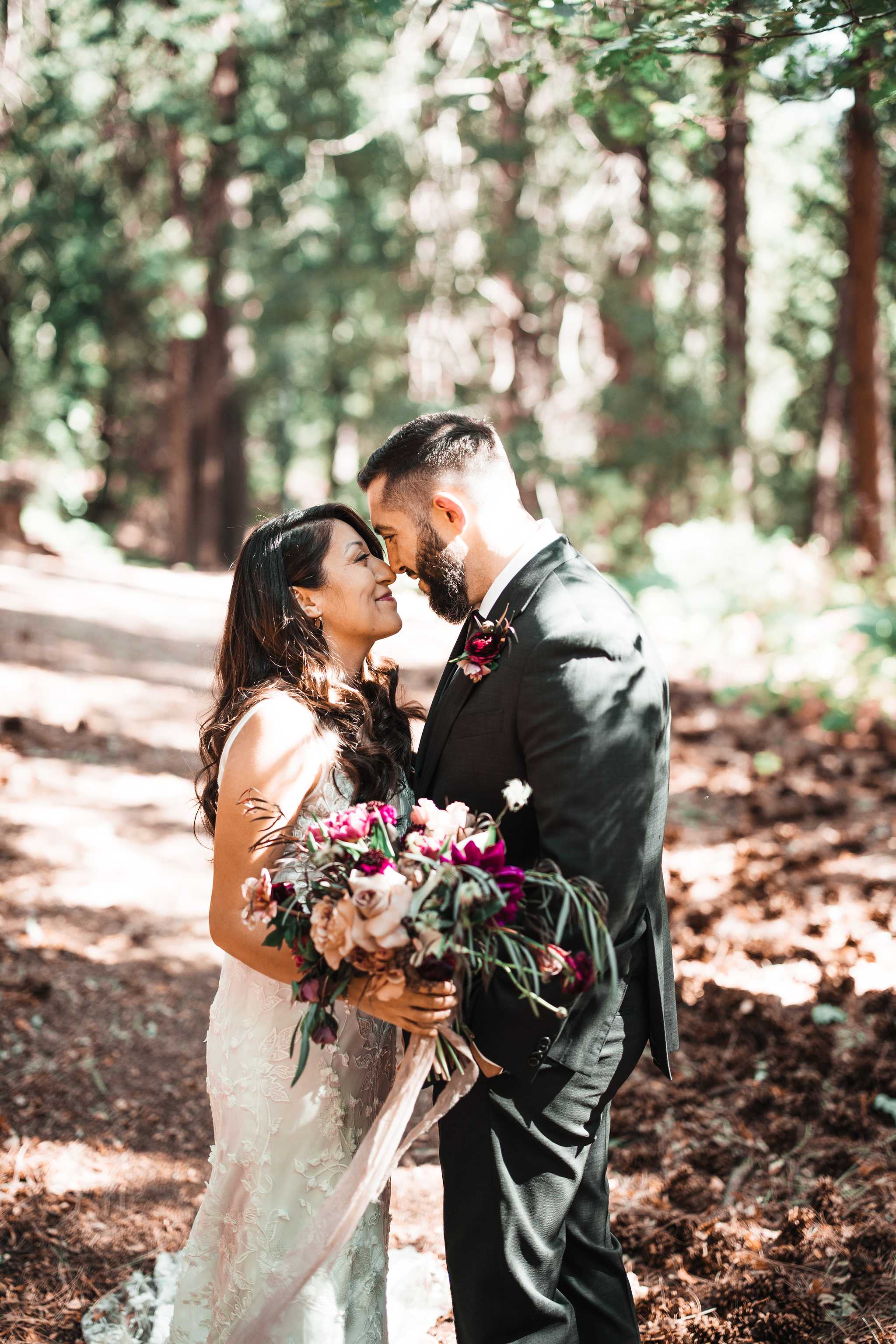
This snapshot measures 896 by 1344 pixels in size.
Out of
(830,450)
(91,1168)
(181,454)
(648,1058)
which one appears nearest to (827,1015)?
(648,1058)

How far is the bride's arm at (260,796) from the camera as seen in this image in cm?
245

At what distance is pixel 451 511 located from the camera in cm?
261

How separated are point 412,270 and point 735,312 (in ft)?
17.5

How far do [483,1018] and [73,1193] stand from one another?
2.32m

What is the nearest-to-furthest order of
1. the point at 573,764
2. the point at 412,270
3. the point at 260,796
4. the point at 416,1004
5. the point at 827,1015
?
the point at 416,1004 < the point at 573,764 < the point at 260,796 < the point at 827,1015 < the point at 412,270

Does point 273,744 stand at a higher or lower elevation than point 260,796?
higher

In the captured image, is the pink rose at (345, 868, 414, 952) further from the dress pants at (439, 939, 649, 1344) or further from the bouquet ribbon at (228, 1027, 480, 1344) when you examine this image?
the dress pants at (439, 939, 649, 1344)

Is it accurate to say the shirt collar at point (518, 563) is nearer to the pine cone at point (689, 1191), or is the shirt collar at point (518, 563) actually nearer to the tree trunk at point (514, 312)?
the pine cone at point (689, 1191)

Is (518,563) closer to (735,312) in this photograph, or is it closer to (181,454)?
(735,312)

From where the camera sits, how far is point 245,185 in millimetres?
18875

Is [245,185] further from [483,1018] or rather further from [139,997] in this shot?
[483,1018]

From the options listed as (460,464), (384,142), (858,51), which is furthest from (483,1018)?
(384,142)

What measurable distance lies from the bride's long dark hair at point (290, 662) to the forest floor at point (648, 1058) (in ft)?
5.63

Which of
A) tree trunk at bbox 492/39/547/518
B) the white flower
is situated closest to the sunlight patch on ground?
the white flower
